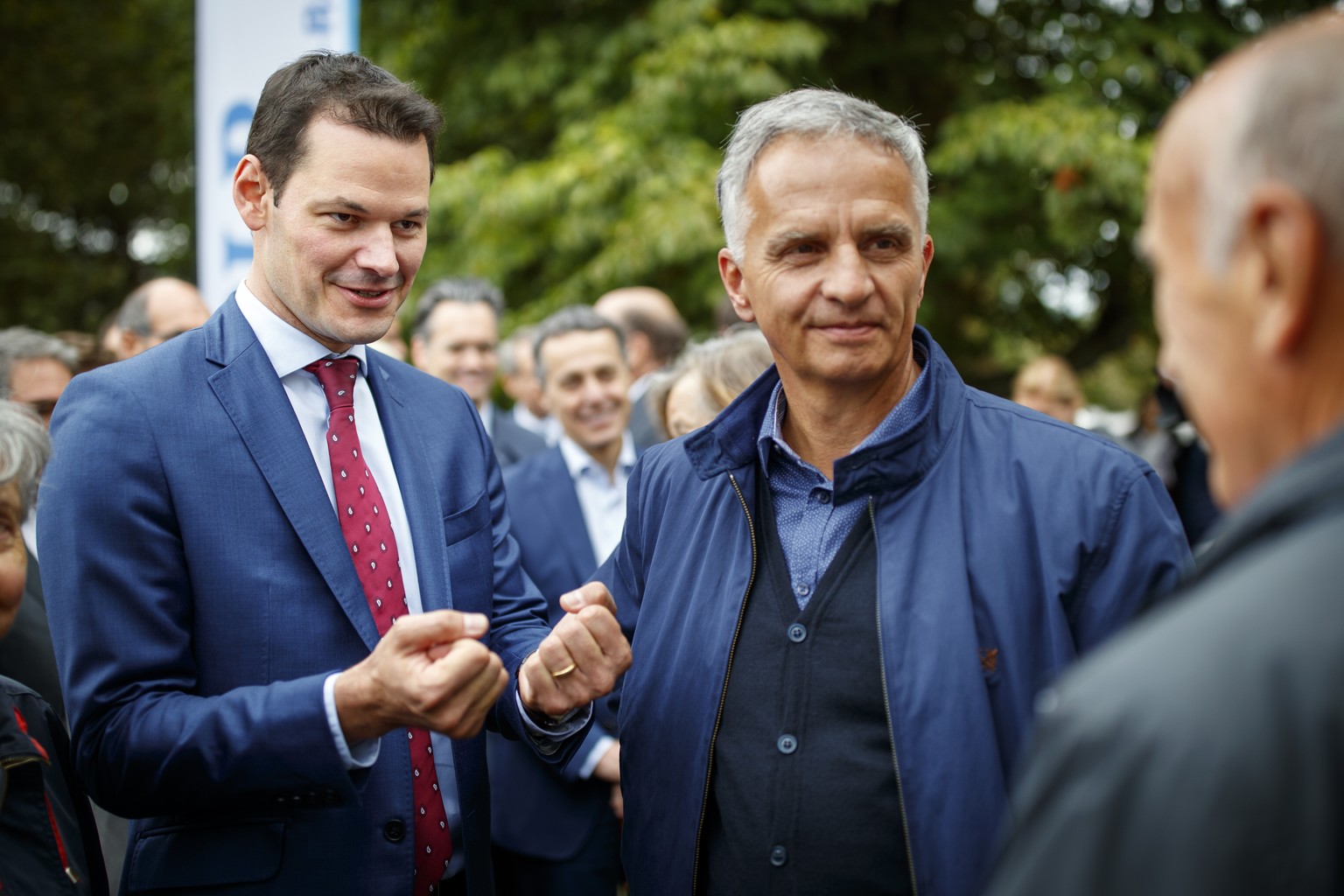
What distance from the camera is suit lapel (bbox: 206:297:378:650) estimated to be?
2.36 meters

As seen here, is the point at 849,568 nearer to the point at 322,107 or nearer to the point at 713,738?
the point at 713,738

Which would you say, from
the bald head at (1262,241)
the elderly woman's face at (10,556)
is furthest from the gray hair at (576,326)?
the bald head at (1262,241)

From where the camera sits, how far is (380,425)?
8.88 ft

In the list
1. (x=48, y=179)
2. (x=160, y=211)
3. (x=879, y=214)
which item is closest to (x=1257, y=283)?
(x=879, y=214)

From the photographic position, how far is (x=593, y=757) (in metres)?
3.97

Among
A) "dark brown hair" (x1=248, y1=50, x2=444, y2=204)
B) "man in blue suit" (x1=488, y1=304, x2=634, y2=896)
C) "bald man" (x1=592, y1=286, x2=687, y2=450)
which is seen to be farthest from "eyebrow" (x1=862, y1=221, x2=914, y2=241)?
"bald man" (x1=592, y1=286, x2=687, y2=450)

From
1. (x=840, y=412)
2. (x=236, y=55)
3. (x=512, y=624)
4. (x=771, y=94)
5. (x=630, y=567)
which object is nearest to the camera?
(x=840, y=412)

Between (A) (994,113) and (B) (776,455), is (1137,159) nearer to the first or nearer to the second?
(A) (994,113)

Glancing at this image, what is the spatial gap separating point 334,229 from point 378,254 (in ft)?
0.32

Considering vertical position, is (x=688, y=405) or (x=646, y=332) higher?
(x=646, y=332)

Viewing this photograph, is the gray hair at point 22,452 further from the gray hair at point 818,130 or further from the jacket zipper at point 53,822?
the gray hair at point 818,130

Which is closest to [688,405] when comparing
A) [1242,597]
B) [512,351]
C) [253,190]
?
[253,190]

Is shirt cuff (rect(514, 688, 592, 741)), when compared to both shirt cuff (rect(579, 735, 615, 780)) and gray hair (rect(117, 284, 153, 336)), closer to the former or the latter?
shirt cuff (rect(579, 735, 615, 780))

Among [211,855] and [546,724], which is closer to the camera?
[211,855]
